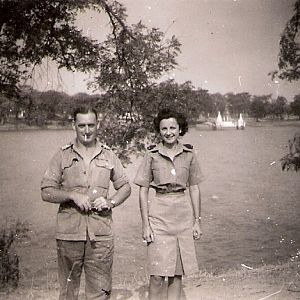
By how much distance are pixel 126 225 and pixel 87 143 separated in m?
14.6

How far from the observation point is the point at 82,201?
2.65 meters

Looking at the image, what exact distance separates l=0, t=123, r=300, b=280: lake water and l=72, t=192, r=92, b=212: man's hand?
374 centimetres

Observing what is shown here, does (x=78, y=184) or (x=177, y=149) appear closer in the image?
(x=78, y=184)

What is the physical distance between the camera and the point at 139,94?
598 centimetres

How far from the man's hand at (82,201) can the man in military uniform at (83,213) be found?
0.27 feet

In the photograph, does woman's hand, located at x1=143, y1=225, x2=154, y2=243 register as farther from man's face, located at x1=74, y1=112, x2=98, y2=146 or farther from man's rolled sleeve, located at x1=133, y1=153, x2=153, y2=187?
man's face, located at x1=74, y1=112, x2=98, y2=146

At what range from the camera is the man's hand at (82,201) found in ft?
8.70

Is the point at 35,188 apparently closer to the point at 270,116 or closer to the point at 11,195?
the point at 11,195

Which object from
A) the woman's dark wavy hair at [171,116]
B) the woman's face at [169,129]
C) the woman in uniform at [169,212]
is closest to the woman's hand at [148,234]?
the woman in uniform at [169,212]

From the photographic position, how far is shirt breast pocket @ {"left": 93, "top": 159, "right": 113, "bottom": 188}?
2.84 meters

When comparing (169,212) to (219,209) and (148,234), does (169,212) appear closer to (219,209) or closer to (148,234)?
(148,234)

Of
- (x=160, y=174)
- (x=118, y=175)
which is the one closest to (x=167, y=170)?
(x=160, y=174)

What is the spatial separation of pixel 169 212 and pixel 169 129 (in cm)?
60

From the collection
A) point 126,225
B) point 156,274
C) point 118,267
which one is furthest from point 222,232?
point 156,274
